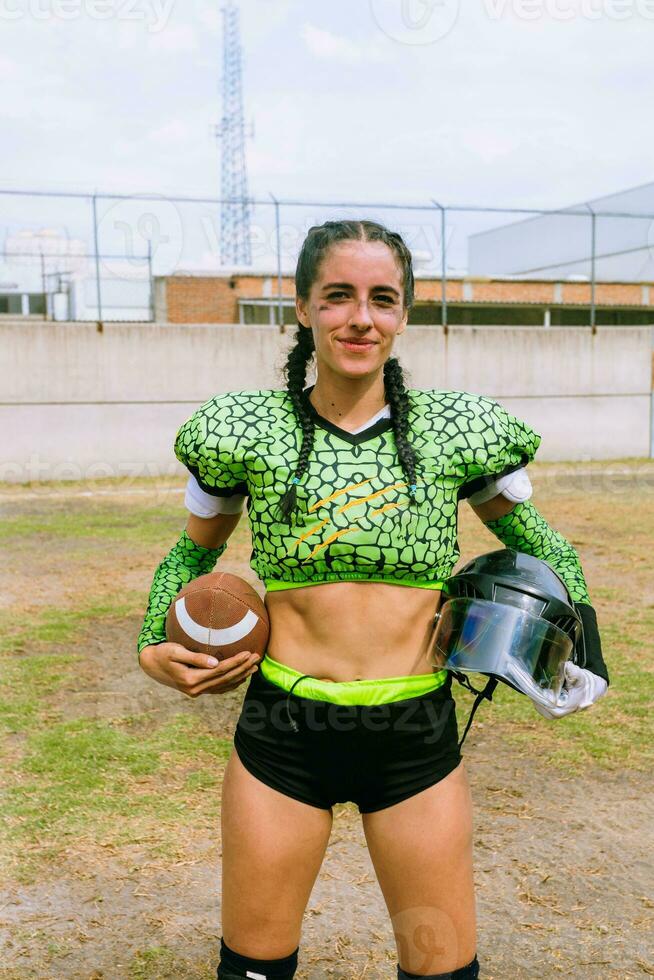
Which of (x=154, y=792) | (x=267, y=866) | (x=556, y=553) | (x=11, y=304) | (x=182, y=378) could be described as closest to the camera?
(x=267, y=866)

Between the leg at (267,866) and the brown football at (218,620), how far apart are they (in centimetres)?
33

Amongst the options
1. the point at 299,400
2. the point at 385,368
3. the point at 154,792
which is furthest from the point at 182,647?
the point at 154,792

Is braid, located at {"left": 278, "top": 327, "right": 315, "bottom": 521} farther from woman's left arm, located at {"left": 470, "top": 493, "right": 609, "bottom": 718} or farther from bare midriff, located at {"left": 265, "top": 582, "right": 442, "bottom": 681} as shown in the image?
woman's left arm, located at {"left": 470, "top": 493, "right": 609, "bottom": 718}

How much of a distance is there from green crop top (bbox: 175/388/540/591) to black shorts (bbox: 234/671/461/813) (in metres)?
0.31

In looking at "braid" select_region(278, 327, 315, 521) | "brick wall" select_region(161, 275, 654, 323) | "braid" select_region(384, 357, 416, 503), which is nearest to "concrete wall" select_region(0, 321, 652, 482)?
"brick wall" select_region(161, 275, 654, 323)

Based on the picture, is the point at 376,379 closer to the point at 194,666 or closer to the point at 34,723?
the point at 194,666

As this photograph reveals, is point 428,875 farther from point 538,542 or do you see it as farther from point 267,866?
point 538,542

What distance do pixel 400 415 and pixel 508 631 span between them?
0.59 meters

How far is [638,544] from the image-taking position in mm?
Result: 11484

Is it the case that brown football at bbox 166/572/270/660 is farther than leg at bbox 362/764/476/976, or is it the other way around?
brown football at bbox 166/572/270/660

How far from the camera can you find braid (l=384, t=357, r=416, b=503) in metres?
2.34

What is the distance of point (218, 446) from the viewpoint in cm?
238

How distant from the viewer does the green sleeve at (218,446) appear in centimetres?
238

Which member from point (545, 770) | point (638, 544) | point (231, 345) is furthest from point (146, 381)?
point (545, 770)
